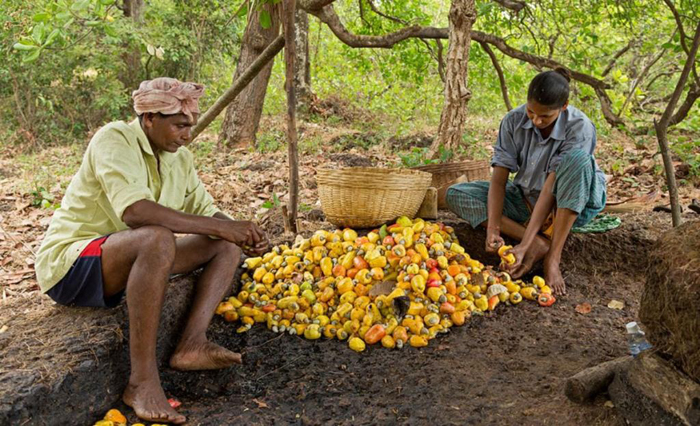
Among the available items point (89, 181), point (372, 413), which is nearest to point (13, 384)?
point (89, 181)

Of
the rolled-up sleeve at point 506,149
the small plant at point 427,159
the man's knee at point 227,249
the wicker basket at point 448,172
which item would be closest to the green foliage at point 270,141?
the small plant at point 427,159

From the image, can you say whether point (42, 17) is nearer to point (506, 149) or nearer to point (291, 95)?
point (291, 95)

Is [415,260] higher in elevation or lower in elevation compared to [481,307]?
higher

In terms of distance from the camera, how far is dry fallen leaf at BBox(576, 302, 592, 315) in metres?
3.17

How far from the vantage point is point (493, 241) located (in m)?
3.45

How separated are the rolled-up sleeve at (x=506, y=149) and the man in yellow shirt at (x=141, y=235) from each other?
1.67m

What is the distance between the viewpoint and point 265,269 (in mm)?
3326

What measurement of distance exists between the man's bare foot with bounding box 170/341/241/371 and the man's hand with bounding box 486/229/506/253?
1.69 meters

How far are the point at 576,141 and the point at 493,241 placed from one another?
75 cm

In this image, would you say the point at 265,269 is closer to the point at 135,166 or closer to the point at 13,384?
the point at 135,166

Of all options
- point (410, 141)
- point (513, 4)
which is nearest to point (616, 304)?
point (513, 4)

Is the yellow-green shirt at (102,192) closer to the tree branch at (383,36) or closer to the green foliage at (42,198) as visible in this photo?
the green foliage at (42,198)

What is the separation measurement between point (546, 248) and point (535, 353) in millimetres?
941

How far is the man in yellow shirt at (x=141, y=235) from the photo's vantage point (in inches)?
86.1
